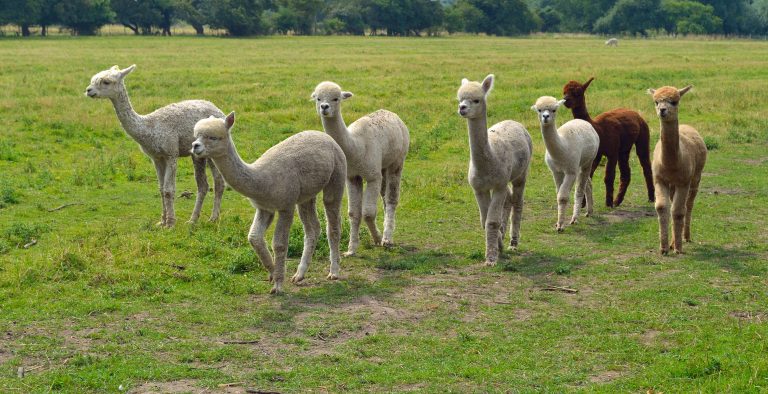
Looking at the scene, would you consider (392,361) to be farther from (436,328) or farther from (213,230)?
(213,230)

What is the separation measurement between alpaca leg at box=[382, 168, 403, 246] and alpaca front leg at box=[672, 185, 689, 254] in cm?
324

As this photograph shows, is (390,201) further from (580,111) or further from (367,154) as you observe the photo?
(580,111)

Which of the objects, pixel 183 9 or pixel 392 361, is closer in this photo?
Answer: pixel 392 361

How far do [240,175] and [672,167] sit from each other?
498 centimetres

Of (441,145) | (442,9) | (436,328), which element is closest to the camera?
(436,328)

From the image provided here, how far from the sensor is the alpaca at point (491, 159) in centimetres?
964

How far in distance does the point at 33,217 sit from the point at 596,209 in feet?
26.5

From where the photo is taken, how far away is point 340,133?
10.1 m

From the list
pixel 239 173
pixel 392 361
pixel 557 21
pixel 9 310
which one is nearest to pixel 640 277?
pixel 392 361

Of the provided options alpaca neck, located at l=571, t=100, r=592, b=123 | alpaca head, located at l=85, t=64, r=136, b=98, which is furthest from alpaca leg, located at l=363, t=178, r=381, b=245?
alpaca neck, located at l=571, t=100, r=592, b=123

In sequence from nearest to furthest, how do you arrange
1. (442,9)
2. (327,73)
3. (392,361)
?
(392,361)
(327,73)
(442,9)

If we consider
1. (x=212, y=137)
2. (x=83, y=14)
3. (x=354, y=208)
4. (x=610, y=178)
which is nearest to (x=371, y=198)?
(x=354, y=208)

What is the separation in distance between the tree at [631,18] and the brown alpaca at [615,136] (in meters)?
92.9

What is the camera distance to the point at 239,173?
824cm
